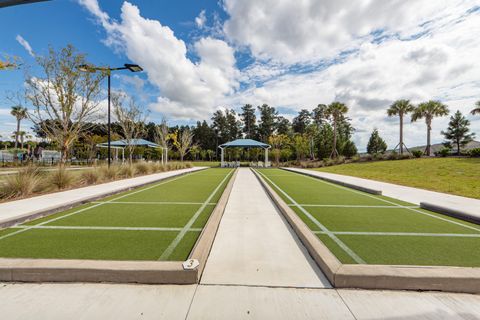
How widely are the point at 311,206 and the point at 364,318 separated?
4098 millimetres

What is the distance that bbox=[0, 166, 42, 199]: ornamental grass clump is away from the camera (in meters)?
6.45

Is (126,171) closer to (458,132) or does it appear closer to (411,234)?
A: (411,234)

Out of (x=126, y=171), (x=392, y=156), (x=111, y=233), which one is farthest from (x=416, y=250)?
(x=392, y=156)

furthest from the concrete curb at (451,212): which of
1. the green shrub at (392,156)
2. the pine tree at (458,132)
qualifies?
the pine tree at (458,132)

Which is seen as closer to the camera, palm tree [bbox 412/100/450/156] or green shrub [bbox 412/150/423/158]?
green shrub [bbox 412/150/423/158]

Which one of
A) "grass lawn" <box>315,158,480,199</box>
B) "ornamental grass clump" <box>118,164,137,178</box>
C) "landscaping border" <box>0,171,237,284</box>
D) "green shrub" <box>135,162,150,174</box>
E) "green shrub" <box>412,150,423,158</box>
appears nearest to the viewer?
"landscaping border" <box>0,171,237,284</box>

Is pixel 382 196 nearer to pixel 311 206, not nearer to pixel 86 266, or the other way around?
pixel 311 206

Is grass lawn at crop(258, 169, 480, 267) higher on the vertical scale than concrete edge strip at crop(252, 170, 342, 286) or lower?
lower

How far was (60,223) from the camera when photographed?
14.2 ft

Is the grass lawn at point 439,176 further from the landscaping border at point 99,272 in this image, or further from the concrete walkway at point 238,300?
the landscaping border at point 99,272

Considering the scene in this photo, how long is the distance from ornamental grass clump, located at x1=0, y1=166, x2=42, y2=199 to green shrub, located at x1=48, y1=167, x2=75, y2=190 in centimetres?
Answer: 65

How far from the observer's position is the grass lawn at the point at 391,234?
2898 millimetres

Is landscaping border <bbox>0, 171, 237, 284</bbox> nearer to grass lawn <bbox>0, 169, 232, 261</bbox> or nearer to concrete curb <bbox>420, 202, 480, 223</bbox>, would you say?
grass lawn <bbox>0, 169, 232, 261</bbox>

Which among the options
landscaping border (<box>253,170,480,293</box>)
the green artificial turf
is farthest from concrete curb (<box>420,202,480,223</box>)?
landscaping border (<box>253,170,480,293</box>)
